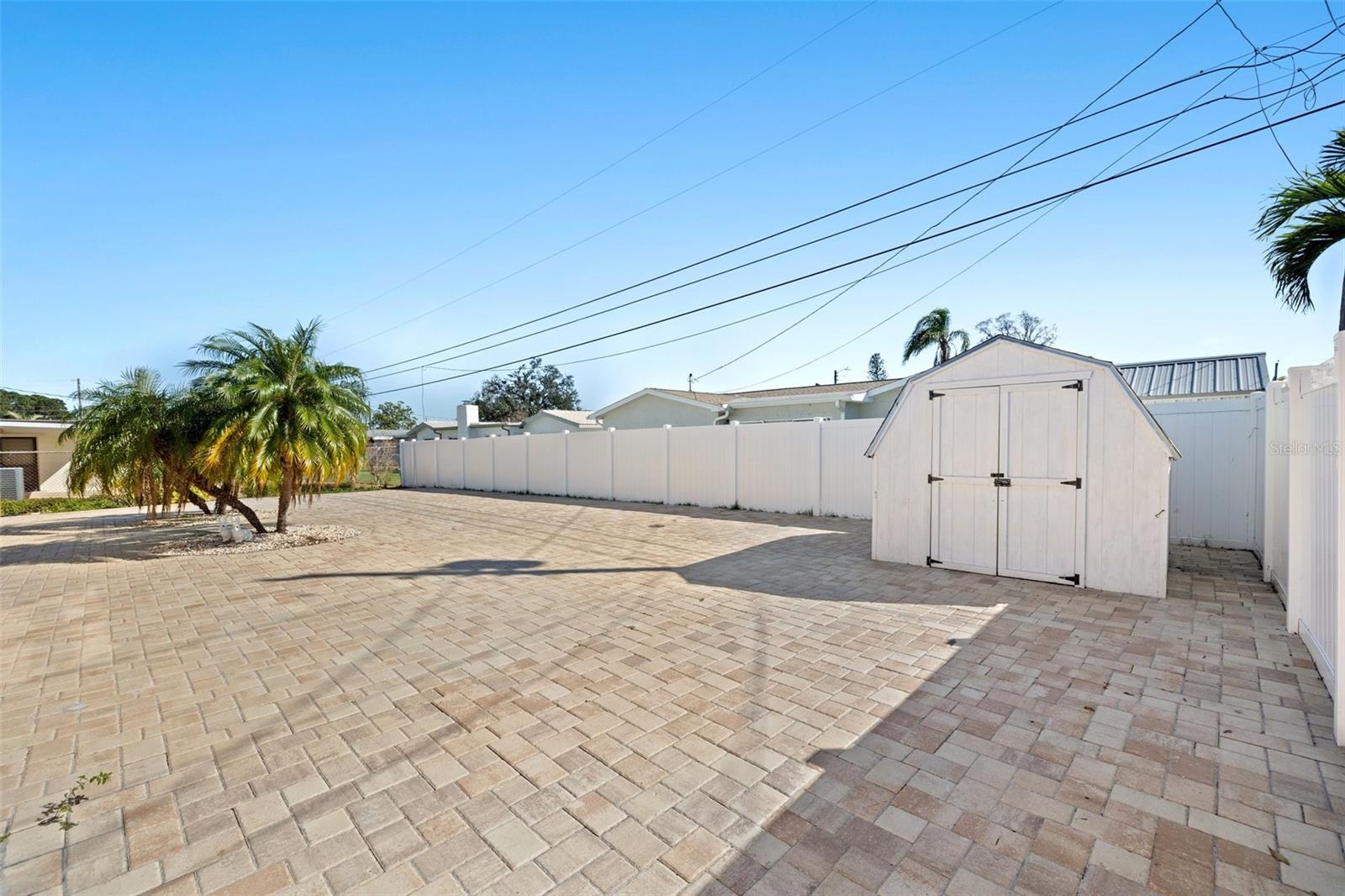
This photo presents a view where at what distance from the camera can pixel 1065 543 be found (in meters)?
5.61

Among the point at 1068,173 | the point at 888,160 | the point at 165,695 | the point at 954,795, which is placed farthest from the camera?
the point at 888,160

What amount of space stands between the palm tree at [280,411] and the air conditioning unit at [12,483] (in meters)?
14.2

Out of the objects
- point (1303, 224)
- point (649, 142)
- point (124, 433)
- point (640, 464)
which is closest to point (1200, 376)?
point (1303, 224)

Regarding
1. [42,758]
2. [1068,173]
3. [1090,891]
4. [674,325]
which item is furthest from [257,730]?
[674,325]

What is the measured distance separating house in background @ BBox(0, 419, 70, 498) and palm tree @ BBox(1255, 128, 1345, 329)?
2823 centimetres

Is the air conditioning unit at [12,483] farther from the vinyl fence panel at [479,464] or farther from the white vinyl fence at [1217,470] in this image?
the white vinyl fence at [1217,470]

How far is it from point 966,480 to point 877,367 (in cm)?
5312

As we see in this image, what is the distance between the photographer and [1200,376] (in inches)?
347

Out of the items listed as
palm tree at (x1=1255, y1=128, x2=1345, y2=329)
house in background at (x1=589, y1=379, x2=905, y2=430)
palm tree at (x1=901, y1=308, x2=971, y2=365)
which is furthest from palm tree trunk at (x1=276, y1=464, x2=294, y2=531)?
palm tree at (x1=901, y1=308, x2=971, y2=365)

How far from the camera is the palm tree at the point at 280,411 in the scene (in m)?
8.39

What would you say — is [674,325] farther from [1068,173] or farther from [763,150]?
[1068,173]

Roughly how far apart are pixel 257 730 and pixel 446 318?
74.5 ft

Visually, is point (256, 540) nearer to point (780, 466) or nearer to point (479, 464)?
point (780, 466)

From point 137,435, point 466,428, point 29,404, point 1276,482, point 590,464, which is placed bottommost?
point 590,464
